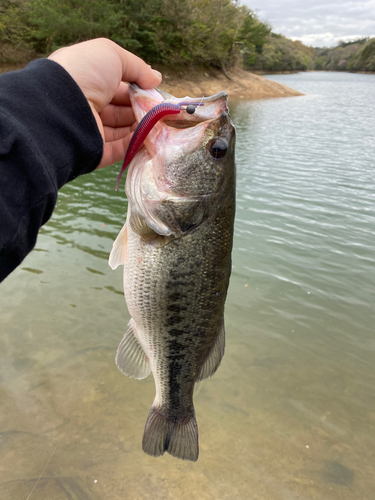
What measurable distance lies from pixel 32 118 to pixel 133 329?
50.3 inches

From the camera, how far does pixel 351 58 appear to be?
102312mm

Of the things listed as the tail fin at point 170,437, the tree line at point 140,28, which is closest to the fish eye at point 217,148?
the tail fin at point 170,437

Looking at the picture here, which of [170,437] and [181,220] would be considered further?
[170,437]

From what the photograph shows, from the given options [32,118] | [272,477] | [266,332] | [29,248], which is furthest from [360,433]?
[32,118]

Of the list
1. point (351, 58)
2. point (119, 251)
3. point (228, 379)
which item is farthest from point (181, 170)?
point (351, 58)

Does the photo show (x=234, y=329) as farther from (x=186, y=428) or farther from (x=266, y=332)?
(x=186, y=428)

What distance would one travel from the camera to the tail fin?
205 centimetres

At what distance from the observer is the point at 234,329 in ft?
16.1

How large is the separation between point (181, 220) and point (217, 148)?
420 millimetres

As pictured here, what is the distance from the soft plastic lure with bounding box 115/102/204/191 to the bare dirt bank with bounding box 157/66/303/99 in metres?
34.2

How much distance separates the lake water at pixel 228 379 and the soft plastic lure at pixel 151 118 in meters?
2.69

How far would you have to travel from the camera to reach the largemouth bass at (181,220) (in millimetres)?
1793

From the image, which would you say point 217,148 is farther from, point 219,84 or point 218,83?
point 218,83

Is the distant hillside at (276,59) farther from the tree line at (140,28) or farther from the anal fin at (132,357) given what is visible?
the anal fin at (132,357)
